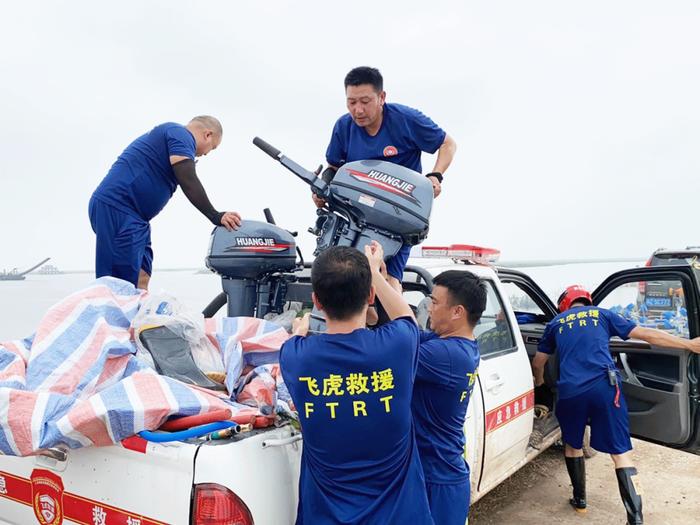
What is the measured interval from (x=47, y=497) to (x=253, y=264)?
1527 mm

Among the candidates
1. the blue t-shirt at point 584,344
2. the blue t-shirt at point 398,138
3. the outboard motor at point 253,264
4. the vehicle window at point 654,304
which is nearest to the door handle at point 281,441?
the outboard motor at point 253,264

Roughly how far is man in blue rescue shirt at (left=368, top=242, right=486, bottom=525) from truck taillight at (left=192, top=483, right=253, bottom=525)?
82 centimetres

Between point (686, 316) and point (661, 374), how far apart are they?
1.51 feet

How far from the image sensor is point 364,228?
2809mm

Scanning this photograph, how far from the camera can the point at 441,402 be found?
2.15m

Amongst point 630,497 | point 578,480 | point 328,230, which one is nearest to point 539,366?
point 578,480

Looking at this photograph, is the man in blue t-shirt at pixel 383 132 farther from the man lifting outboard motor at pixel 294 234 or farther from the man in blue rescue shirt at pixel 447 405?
the man in blue rescue shirt at pixel 447 405

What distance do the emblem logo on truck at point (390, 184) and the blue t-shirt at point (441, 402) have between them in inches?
33.6

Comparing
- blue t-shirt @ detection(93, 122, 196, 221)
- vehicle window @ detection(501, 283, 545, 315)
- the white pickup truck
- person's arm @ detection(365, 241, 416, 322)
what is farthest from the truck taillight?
vehicle window @ detection(501, 283, 545, 315)

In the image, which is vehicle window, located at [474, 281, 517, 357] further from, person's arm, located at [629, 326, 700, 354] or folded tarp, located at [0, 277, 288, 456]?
folded tarp, located at [0, 277, 288, 456]

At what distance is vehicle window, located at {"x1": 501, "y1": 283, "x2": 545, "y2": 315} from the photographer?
177 inches

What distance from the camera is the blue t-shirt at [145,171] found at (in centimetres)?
321

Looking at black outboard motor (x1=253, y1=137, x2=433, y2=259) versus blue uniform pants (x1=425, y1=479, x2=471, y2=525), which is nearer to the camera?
blue uniform pants (x1=425, y1=479, x2=471, y2=525)

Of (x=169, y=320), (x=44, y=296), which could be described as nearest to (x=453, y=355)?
(x=169, y=320)
